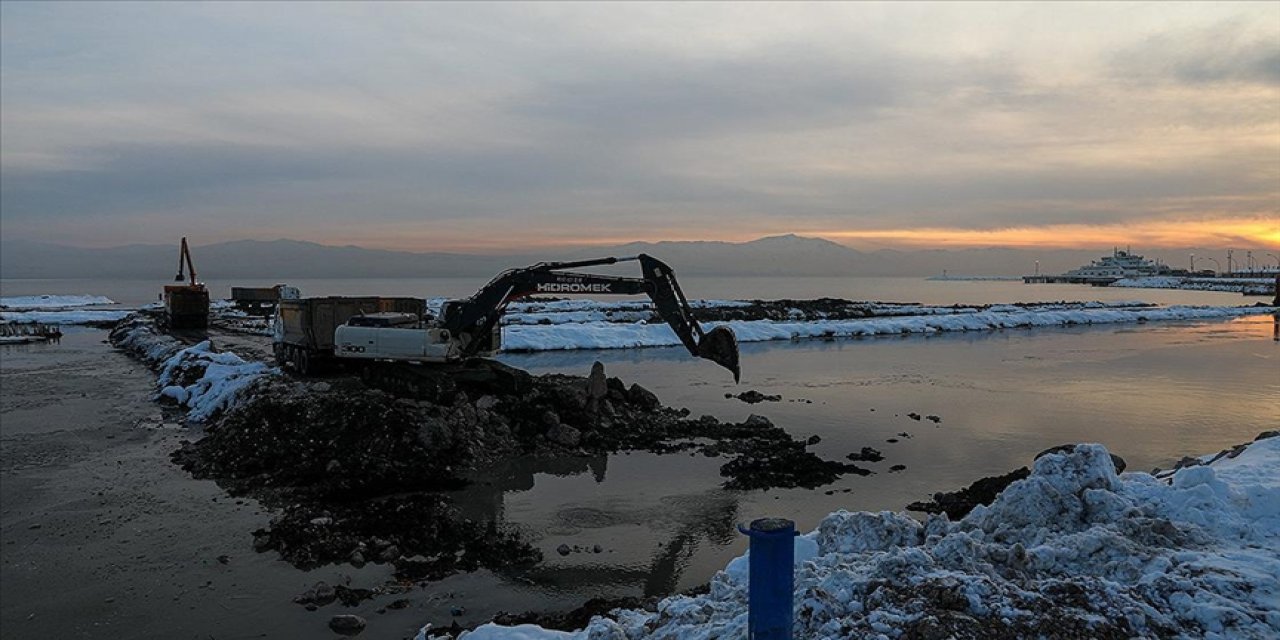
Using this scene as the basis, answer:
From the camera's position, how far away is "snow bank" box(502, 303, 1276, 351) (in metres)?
34.6

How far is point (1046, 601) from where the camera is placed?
4.91m

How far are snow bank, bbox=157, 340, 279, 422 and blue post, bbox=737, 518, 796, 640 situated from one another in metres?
15.7

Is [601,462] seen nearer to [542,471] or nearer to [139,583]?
[542,471]

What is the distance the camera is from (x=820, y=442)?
46.8 feet

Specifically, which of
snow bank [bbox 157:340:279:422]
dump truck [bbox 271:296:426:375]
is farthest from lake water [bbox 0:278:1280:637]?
dump truck [bbox 271:296:426:375]

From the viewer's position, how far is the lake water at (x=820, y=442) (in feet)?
26.9

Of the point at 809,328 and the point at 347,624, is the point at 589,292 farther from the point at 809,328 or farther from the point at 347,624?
the point at 809,328

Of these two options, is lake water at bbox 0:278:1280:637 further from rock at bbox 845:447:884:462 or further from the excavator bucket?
the excavator bucket

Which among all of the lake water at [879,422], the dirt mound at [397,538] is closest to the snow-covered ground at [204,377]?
the dirt mound at [397,538]

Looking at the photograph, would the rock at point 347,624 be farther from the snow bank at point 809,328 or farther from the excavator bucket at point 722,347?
the snow bank at point 809,328

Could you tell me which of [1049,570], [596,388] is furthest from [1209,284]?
[1049,570]

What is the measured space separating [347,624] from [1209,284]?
148 metres

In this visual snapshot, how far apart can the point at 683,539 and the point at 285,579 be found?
→ 452 centimetres

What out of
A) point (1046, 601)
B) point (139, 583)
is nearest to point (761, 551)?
point (1046, 601)
